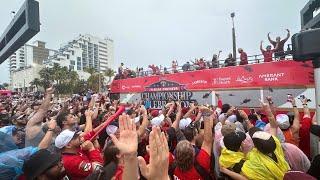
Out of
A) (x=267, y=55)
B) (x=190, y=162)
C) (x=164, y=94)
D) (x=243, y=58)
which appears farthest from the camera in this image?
(x=164, y=94)

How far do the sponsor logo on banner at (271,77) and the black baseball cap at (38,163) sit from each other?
10414 mm

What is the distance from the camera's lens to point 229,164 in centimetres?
351

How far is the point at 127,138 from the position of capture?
202 centimetres

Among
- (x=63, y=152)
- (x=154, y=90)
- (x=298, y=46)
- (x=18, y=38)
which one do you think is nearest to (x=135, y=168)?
(x=63, y=152)

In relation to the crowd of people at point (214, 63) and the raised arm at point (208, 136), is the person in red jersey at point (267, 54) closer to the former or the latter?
the crowd of people at point (214, 63)

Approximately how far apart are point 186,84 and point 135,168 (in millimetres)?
14185

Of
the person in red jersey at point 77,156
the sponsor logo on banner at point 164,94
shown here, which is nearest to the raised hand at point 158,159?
the person in red jersey at point 77,156

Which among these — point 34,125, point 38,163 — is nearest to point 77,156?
point 38,163

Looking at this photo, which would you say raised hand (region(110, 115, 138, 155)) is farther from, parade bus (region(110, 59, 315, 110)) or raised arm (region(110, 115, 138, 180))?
parade bus (region(110, 59, 315, 110))

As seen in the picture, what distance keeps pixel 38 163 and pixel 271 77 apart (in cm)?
1071

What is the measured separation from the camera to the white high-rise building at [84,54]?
5768 inches

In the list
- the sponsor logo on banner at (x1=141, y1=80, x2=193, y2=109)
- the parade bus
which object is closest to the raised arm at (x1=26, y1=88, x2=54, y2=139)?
the parade bus

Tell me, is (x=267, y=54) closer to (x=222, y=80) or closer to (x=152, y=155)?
(x=222, y=80)

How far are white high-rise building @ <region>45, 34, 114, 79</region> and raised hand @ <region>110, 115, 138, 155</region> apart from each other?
134 metres
